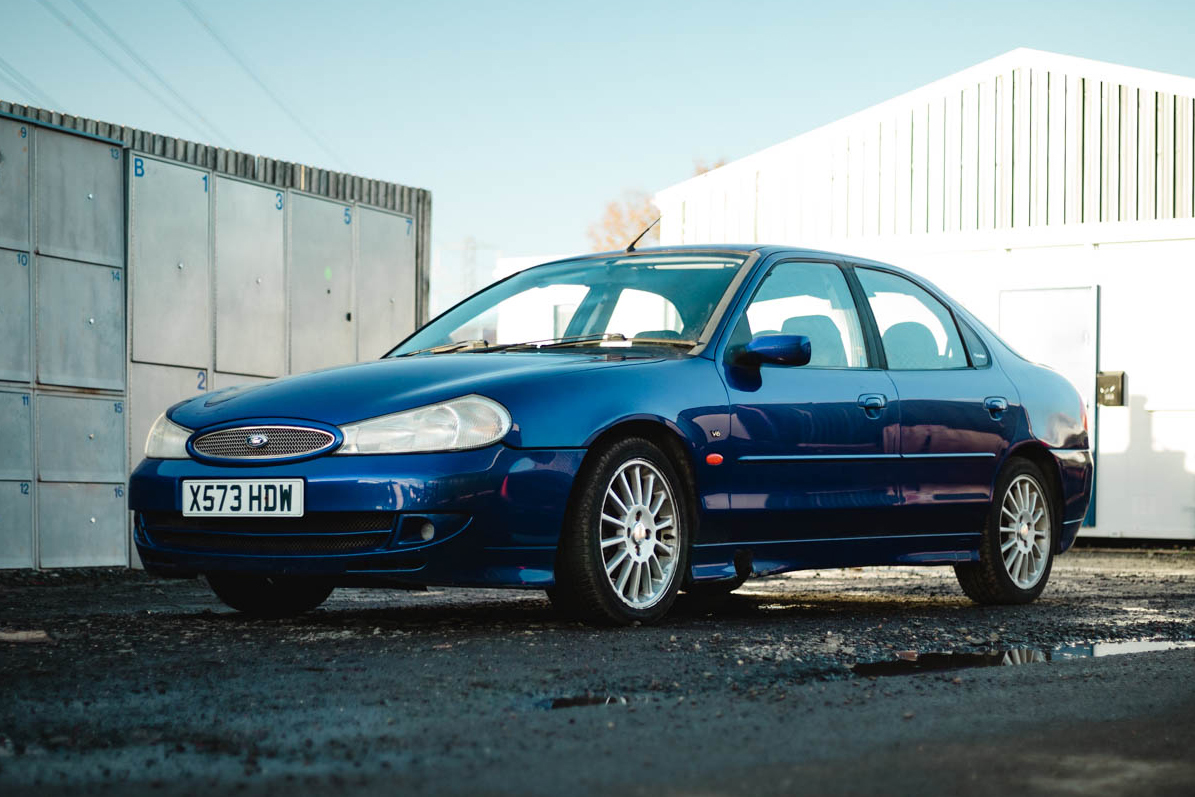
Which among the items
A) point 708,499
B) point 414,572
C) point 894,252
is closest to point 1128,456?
point 894,252

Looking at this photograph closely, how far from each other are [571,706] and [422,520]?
4.78 ft

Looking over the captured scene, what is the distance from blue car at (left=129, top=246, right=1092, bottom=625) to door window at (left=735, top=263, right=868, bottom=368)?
0.5 inches

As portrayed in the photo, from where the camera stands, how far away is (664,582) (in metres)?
5.54

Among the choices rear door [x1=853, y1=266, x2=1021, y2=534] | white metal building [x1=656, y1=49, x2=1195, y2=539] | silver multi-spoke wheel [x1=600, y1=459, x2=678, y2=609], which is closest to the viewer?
silver multi-spoke wheel [x1=600, y1=459, x2=678, y2=609]

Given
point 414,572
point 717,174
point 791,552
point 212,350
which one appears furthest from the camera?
point 717,174

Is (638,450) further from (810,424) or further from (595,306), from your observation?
(595,306)

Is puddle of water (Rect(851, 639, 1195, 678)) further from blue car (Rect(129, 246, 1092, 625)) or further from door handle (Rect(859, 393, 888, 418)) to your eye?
door handle (Rect(859, 393, 888, 418))

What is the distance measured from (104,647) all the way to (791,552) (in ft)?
8.75

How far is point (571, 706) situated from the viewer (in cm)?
368

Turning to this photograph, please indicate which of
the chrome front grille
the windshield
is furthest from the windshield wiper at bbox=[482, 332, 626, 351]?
the chrome front grille

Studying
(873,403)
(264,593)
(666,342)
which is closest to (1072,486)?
(873,403)

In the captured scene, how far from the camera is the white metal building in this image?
1347 centimetres

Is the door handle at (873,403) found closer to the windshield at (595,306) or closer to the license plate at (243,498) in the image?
the windshield at (595,306)

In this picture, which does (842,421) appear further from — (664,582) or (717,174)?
(717,174)
